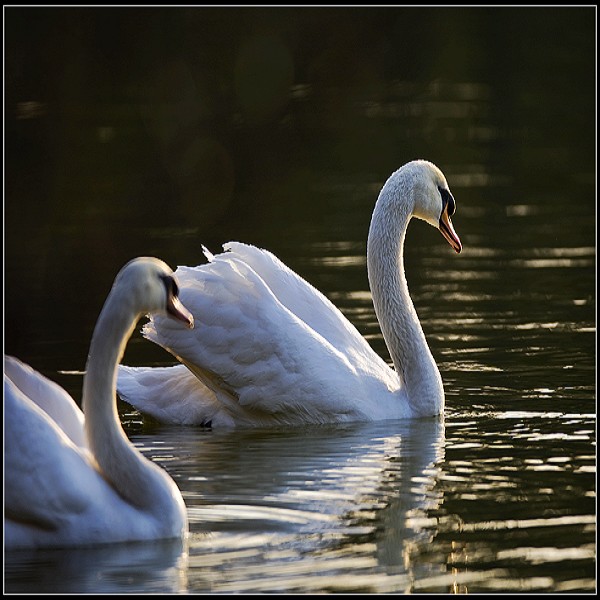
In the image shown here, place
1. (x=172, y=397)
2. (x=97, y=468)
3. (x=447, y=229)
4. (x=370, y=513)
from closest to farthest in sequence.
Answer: (x=97, y=468) < (x=370, y=513) < (x=172, y=397) < (x=447, y=229)

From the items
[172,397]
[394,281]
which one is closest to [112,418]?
[172,397]

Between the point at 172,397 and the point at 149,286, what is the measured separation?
10.8 feet

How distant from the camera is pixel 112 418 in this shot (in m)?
7.68

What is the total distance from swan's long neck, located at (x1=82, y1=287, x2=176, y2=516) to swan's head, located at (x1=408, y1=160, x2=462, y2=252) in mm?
3850

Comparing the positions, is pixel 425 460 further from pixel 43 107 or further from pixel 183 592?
pixel 43 107

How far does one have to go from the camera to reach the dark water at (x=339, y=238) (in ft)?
25.1

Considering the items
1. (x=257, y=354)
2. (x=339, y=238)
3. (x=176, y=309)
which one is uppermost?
(x=339, y=238)

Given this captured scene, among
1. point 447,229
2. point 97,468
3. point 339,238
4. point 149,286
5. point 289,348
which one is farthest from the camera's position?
point 339,238

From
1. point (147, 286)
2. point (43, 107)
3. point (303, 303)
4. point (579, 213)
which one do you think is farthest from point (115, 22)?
point (147, 286)

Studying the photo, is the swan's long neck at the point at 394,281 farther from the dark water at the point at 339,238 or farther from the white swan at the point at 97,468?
the white swan at the point at 97,468

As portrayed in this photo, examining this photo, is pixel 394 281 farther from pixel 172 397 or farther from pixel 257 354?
pixel 172 397

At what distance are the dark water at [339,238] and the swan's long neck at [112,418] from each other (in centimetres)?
29

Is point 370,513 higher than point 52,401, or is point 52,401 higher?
point 52,401

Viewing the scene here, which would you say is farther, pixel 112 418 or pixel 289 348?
pixel 289 348
